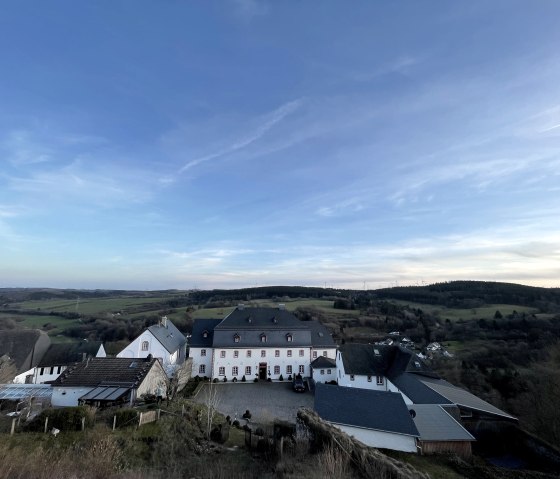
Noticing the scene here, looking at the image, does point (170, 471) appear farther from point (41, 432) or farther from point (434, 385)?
point (434, 385)

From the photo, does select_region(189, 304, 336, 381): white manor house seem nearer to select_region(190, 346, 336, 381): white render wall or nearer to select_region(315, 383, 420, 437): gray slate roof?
select_region(190, 346, 336, 381): white render wall

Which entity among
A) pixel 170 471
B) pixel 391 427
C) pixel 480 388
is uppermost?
pixel 170 471

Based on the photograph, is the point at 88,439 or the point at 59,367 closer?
the point at 88,439

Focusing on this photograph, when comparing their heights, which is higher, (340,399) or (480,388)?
(340,399)

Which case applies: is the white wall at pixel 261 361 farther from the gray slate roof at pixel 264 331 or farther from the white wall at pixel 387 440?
the white wall at pixel 387 440

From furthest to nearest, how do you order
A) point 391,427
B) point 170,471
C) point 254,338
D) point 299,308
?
1. point 299,308
2. point 254,338
3. point 391,427
4. point 170,471

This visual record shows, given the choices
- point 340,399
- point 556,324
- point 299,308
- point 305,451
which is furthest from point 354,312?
point 305,451

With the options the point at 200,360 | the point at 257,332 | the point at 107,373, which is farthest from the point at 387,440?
the point at 200,360
